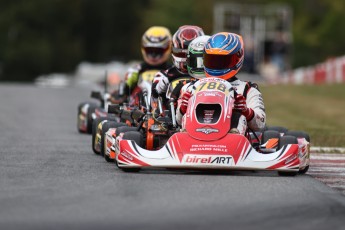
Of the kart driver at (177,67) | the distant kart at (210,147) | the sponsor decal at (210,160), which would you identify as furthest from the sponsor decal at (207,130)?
the kart driver at (177,67)

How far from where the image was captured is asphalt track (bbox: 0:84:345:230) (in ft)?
30.9

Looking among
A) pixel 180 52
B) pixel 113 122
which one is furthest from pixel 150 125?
pixel 180 52

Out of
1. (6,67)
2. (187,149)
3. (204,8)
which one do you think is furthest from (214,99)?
(204,8)

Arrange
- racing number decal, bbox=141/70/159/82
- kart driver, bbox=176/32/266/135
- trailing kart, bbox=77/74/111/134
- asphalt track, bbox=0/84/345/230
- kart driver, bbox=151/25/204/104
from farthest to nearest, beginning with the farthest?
trailing kart, bbox=77/74/111/134
racing number decal, bbox=141/70/159/82
kart driver, bbox=151/25/204/104
kart driver, bbox=176/32/266/135
asphalt track, bbox=0/84/345/230

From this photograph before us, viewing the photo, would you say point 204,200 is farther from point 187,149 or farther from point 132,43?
point 132,43

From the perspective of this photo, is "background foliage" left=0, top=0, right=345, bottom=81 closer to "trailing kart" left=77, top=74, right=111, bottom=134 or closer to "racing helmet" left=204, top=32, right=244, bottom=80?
"trailing kart" left=77, top=74, right=111, bottom=134

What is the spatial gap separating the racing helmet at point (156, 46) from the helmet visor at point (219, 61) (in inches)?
246

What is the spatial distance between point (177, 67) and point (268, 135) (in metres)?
2.42

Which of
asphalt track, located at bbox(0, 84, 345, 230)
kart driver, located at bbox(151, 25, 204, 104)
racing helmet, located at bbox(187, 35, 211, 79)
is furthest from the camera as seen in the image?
kart driver, located at bbox(151, 25, 204, 104)

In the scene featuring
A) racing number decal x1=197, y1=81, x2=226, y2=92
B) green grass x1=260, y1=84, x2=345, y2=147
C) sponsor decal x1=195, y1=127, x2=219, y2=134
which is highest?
racing number decal x1=197, y1=81, x2=226, y2=92

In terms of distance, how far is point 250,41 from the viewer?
2785 inches

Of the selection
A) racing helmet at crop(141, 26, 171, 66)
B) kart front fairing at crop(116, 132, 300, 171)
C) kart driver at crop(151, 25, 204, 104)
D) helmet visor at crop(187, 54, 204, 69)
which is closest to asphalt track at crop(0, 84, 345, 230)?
kart front fairing at crop(116, 132, 300, 171)

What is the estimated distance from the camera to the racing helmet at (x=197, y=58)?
14.7 meters

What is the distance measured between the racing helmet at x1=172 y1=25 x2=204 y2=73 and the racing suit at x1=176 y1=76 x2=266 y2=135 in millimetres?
2023
